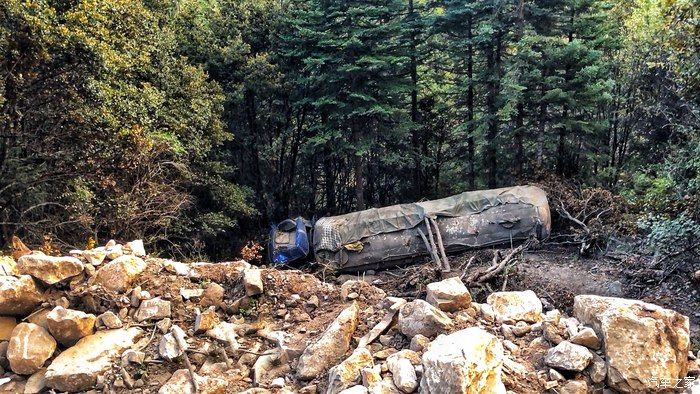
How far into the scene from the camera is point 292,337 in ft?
11.7

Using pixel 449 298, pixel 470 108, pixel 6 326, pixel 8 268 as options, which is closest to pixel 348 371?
pixel 449 298

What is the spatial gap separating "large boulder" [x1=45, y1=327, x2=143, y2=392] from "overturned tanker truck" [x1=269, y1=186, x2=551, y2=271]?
7555 mm

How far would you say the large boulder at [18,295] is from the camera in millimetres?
3416

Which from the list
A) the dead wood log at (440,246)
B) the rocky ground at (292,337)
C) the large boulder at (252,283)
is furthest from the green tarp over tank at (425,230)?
the large boulder at (252,283)

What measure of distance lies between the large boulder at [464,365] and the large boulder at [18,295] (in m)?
3.04

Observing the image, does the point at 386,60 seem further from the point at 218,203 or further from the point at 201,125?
the point at 218,203

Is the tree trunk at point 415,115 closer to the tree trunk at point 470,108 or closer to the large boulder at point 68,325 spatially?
the tree trunk at point 470,108

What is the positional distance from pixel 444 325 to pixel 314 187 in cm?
1667

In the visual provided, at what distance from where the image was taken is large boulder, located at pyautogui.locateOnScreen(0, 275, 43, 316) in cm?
342

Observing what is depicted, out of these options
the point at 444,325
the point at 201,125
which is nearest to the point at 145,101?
the point at 201,125

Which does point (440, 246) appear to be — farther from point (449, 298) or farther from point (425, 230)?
point (449, 298)

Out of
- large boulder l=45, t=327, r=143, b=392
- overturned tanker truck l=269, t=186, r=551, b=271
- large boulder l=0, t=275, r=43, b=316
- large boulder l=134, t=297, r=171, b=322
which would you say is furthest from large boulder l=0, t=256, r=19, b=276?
overturned tanker truck l=269, t=186, r=551, b=271

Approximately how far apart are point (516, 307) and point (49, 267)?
3.75 m

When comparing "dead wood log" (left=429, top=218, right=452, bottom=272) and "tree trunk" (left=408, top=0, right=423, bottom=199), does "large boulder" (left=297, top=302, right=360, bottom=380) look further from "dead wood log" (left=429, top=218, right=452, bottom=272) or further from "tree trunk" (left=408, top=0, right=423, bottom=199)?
"tree trunk" (left=408, top=0, right=423, bottom=199)
